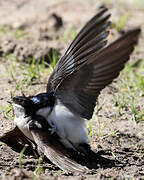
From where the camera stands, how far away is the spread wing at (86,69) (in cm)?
321

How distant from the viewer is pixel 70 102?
3480 millimetres

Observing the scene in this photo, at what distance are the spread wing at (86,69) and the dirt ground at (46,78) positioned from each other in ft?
1.74

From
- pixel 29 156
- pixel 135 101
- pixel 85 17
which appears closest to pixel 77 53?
pixel 29 156

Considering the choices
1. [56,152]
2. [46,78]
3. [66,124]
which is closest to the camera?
[56,152]

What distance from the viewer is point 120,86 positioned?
5.13 meters

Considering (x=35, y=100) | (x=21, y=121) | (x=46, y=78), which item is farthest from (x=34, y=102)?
(x=46, y=78)

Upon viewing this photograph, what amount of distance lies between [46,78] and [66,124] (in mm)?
1757

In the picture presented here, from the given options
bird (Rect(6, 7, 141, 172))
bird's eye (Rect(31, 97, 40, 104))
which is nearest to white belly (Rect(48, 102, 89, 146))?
bird (Rect(6, 7, 141, 172))

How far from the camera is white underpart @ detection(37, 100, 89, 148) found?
11.3 ft

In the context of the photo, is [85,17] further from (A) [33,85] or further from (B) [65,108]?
(B) [65,108]

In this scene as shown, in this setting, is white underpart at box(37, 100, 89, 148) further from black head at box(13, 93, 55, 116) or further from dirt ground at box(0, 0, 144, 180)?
dirt ground at box(0, 0, 144, 180)

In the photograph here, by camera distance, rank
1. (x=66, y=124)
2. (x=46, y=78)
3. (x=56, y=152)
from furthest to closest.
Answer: (x=46, y=78), (x=66, y=124), (x=56, y=152)

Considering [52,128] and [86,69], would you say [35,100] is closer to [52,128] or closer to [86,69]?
[52,128]

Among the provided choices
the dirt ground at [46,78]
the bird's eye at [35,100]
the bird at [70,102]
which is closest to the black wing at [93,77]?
the bird at [70,102]
